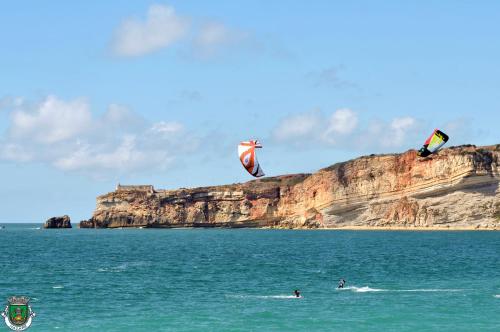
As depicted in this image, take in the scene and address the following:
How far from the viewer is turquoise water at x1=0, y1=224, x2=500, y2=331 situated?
49.8 metres

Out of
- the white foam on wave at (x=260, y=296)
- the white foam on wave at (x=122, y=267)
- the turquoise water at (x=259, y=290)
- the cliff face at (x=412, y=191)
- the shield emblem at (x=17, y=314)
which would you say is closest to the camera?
the shield emblem at (x=17, y=314)

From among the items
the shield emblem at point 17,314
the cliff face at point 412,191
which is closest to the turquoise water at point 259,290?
the shield emblem at point 17,314

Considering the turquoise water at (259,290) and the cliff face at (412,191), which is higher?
the cliff face at (412,191)

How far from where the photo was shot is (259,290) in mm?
65312

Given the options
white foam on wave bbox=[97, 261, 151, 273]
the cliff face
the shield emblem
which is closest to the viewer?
the shield emblem

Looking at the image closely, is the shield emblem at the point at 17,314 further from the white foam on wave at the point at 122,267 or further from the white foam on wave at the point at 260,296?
the white foam on wave at the point at 122,267

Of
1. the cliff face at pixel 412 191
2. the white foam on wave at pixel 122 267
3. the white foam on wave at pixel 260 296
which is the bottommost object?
the white foam on wave at pixel 260 296

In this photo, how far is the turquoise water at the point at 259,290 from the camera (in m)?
49.8

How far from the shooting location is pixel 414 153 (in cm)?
18025

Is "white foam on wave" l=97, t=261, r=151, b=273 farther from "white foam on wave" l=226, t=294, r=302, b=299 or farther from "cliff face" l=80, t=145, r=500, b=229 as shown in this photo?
"cliff face" l=80, t=145, r=500, b=229

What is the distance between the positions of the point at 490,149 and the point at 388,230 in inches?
1158

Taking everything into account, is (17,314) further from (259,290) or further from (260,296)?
(259,290)

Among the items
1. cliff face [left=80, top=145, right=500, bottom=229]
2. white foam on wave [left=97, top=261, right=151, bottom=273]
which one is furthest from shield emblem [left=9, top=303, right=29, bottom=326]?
cliff face [left=80, top=145, right=500, bottom=229]

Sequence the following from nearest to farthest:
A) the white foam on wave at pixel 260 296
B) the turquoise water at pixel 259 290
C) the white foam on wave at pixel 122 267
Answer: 1. the turquoise water at pixel 259 290
2. the white foam on wave at pixel 260 296
3. the white foam on wave at pixel 122 267
